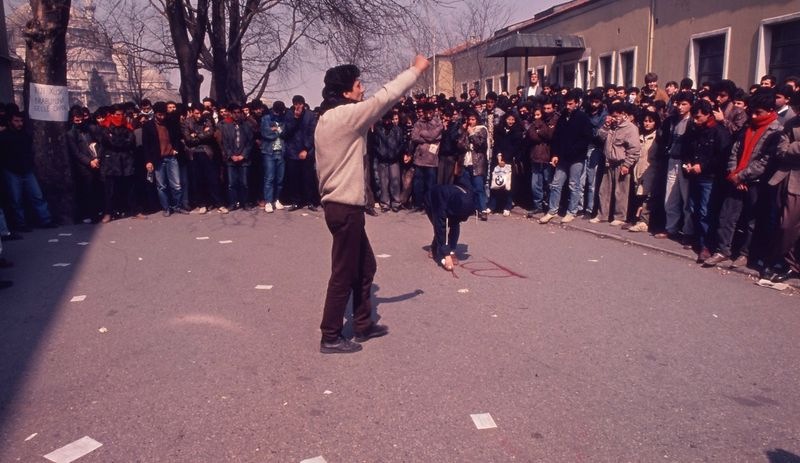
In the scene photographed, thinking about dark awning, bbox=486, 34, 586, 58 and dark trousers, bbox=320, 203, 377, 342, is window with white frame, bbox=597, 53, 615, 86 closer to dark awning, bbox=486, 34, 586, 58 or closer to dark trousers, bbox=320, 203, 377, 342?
dark awning, bbox=486, 34, 586, 58

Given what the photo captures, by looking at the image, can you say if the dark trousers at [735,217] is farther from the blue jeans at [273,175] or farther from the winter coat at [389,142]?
the blue jeans at [273,175]

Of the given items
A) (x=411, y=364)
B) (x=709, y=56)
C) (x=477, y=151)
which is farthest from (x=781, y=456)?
(x=709, y=56)

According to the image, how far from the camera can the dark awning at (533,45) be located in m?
19.5

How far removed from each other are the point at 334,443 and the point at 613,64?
20402 millimetres

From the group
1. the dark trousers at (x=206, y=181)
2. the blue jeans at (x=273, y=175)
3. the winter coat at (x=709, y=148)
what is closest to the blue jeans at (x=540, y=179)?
the winter coat at (x=709, y=148)

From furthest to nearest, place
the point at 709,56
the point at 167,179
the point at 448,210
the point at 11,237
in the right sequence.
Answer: the point at 709,56, the point at 167,179, the point at 11,237, the point at 448,210

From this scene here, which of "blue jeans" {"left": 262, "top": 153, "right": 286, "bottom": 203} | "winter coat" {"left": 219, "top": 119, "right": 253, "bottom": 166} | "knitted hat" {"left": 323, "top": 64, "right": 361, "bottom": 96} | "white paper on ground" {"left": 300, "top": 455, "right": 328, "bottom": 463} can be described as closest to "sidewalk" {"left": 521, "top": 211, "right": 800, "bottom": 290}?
"blue jeans" {"left": 262, "top": 153, "right": 286, "bottom": 203}

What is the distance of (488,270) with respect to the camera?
7.16 metres

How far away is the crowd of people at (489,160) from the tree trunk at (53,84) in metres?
0.21

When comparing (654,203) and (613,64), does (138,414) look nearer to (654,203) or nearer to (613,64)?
(654,203)

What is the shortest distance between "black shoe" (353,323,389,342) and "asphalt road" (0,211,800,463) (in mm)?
186

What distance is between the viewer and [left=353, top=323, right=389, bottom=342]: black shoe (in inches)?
195

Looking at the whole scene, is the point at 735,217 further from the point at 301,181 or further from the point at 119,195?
the point at 119,195

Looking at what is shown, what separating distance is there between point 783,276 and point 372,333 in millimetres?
4709
